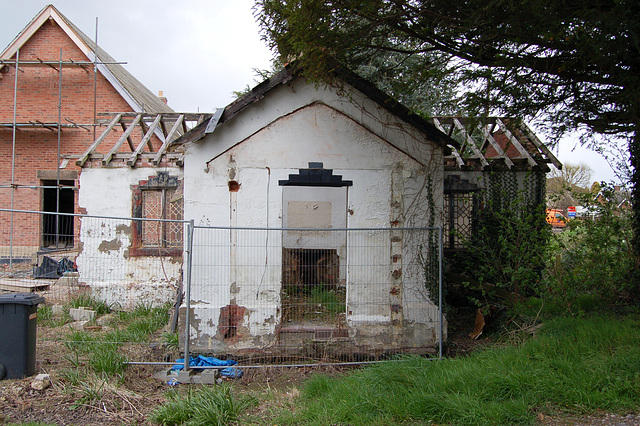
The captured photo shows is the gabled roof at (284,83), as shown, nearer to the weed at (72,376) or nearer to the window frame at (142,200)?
the weed at (72,376)

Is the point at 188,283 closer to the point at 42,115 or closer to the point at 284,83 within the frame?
the point at 284,83

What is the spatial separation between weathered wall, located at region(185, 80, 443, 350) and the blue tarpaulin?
0.89 ft

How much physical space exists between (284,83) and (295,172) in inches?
56.6

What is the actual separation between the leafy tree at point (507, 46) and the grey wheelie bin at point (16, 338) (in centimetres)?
512

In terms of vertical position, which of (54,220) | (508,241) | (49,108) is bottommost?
(508,241)

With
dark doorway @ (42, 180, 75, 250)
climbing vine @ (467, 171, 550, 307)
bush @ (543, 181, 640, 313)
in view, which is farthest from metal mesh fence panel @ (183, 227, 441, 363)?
dark doorway @ (42, 180, 75, 250)

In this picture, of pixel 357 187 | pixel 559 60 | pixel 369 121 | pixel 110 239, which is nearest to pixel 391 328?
pixel 357 187

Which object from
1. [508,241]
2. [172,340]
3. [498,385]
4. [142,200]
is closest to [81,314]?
[172,340]

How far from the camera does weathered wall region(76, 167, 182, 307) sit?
Answer: 1062 cm

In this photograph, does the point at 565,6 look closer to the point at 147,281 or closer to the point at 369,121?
the point at 369,121

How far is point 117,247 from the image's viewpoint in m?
10.7


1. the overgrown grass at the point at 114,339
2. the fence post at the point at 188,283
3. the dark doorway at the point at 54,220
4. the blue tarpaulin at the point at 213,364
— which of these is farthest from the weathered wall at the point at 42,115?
the blue tarpaulin at the point at 213,364

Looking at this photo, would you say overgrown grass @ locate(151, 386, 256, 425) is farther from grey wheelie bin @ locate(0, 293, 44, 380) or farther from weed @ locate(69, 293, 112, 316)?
weed @ locate(69, 293, 112, 316)

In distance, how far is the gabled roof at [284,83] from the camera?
7148 millimetres
